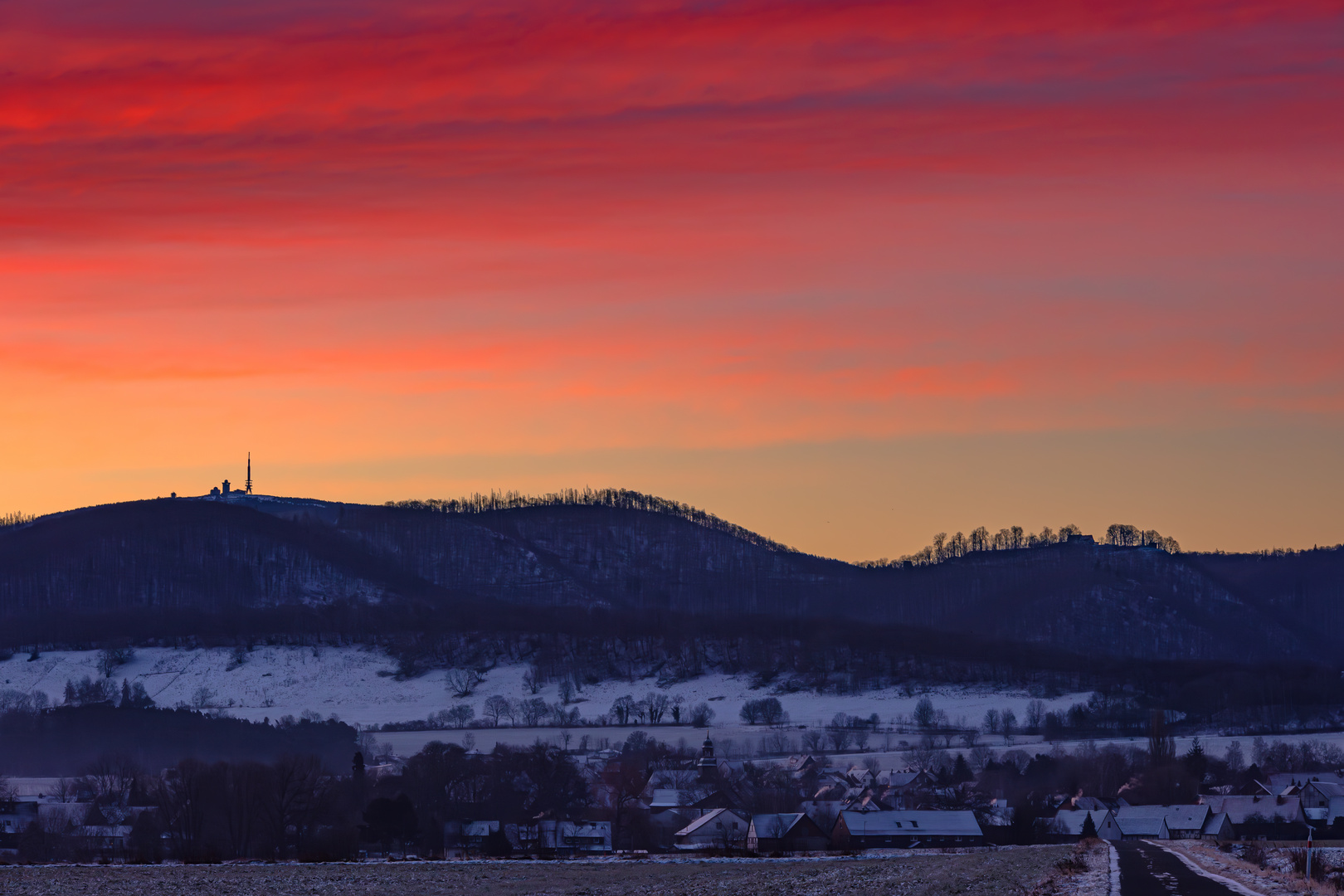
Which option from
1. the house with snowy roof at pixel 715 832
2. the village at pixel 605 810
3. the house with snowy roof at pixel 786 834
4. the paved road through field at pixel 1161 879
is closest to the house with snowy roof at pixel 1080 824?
the village at pixel 605 810

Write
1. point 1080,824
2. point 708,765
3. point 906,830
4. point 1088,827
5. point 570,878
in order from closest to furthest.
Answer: point 570,878 < point 906,830 < point 1088,827 < point 1080,824 < point 708,765

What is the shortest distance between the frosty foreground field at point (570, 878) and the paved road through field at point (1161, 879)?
8.45ft

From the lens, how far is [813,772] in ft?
579

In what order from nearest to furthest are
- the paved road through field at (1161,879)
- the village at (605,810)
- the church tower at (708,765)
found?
the paved road through field at (1161,879) → the village at (605,810) → the church tower at (708,765)

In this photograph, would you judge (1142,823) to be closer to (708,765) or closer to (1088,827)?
(1088,827)

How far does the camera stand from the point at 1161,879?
48.3 metres

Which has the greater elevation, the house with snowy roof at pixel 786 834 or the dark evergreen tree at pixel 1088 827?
the house with snowy roof at pixel 786 834

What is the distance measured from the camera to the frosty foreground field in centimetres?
5834

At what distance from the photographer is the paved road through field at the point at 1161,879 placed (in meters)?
43.0

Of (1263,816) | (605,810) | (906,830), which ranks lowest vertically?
(1263,816)

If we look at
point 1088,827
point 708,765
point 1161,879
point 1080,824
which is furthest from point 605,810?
point 1161,879

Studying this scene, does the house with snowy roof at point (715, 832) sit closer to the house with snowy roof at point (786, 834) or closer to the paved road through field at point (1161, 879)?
the house with snowy roof at point (786, 834)

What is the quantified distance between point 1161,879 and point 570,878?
30054 mm

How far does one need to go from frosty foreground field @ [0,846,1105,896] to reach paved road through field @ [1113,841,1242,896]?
8.45ft
